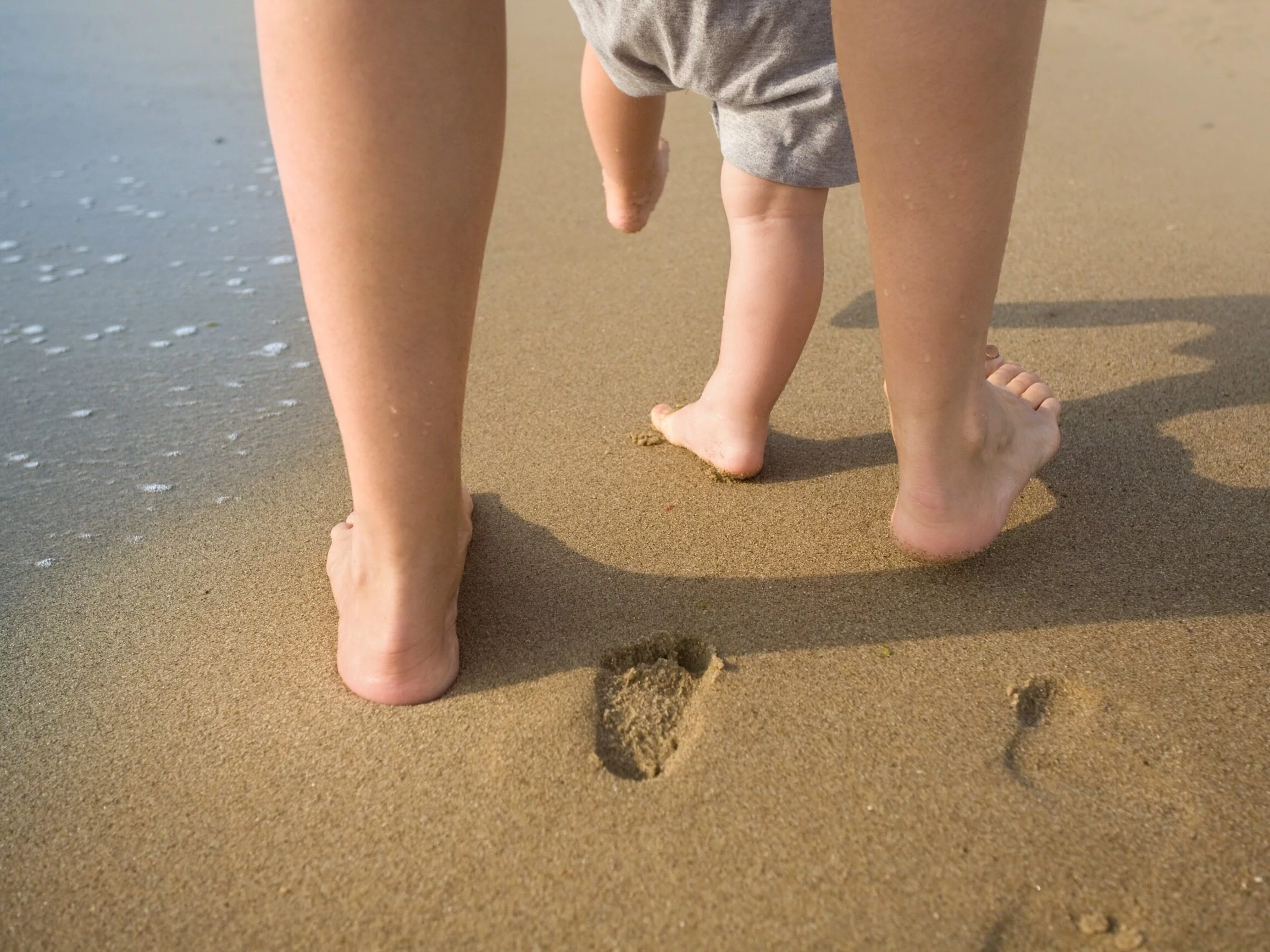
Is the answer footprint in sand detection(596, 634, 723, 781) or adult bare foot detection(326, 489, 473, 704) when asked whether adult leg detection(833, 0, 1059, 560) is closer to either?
footprint in sand detection(596, 634, 723, 781)

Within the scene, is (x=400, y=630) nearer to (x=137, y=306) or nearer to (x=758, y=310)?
(x=758, y=310)

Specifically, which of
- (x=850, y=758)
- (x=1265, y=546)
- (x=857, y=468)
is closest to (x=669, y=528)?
(x=857, y=468)

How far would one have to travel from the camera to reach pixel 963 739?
41.9 inches

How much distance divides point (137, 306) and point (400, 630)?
136 centimetres

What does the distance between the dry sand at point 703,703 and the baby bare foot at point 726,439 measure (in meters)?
0.04

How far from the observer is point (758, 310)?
57.4 inches

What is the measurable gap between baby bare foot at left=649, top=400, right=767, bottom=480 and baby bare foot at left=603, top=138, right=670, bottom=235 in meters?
0.45

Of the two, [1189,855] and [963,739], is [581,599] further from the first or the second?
[1189,855]

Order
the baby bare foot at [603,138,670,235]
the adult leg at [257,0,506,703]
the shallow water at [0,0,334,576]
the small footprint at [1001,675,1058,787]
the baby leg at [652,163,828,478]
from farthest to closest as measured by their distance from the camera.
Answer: the baby bare foot at [603,138,670,235]
the shallow water at [0,0,334,576]
the baby leg at [652,163,828,478]
the small footprint at [1001,675,1058,787]
the adult leg at [257,0,506,703]

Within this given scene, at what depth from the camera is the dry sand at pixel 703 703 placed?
3.05ft

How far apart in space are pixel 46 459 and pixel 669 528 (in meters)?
0.98

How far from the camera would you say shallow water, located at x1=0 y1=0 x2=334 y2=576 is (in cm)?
160

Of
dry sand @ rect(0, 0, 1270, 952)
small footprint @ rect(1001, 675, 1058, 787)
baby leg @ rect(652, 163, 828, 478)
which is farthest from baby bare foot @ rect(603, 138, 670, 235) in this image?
small footprint @ rect(1001, 675, 1058, 787)

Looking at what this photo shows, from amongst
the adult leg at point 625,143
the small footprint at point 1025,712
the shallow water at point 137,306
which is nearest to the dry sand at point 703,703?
the small footprint at point 1025,712
